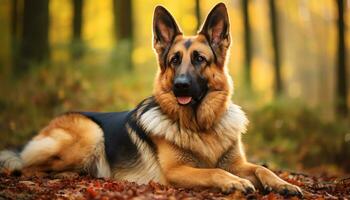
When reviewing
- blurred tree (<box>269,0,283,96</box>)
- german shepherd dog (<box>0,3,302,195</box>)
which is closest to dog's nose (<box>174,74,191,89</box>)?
german shepherd dog (<box>0,3,302,195</box>)

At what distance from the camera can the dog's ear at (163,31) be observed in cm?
623

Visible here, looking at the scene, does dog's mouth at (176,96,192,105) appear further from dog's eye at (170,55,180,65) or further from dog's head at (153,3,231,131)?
dog's eye at (170,55,180,65)

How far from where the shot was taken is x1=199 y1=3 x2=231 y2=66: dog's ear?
19.9ft

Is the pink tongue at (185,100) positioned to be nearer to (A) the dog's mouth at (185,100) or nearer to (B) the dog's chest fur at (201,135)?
(A) the dog's mouth at (185,100)

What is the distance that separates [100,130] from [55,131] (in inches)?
25.7

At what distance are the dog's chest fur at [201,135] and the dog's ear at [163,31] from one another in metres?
0.82

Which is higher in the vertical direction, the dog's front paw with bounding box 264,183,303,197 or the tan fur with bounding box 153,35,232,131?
the tan fur with bounding box 153,35,232,131

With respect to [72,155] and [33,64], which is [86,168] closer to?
[72,155]

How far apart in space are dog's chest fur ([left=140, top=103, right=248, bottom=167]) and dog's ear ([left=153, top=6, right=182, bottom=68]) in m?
0.82

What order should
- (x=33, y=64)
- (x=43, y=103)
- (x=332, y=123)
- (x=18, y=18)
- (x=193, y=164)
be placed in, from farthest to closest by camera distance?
(x=18, y=18)
(x=332, y=123)
(x=33, y=64)
(x=43, y=103)
(x=193, y=164)

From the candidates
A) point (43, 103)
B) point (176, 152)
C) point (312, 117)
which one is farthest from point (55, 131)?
point (312, 117)

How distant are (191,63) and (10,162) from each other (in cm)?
296

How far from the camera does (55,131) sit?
6.82 metres

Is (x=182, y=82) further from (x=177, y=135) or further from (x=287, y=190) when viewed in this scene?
(x=287, y=190)
